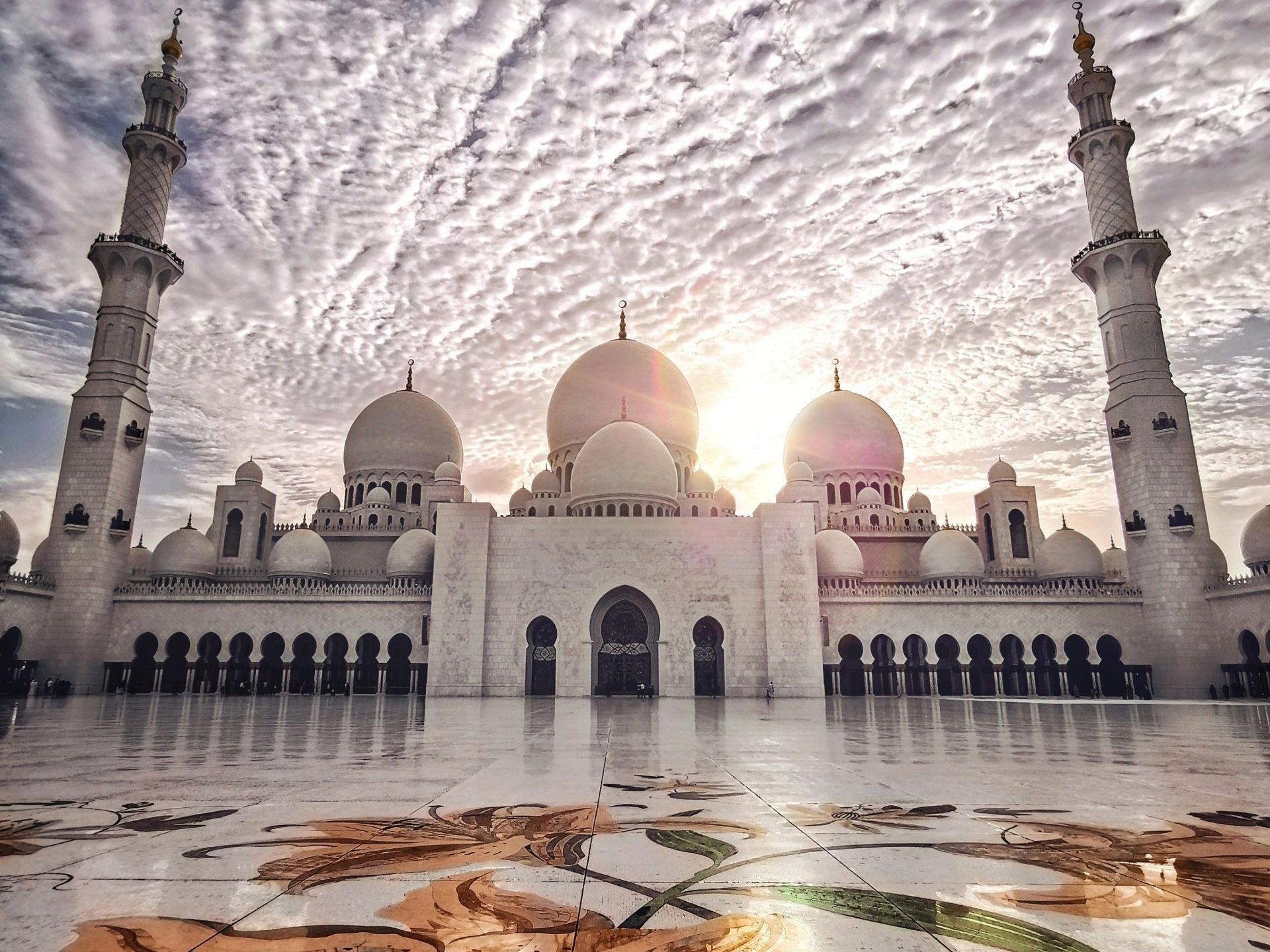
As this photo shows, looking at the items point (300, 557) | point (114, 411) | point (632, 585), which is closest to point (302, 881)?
point (632, 585)

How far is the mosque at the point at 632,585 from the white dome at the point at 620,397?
12.1 feet

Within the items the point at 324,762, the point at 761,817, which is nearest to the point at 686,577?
the point at 324,762

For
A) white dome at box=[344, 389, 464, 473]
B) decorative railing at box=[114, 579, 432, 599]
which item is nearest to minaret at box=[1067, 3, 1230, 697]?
decorative railing at box=[114, 579, 432, 599]

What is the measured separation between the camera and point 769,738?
803cm

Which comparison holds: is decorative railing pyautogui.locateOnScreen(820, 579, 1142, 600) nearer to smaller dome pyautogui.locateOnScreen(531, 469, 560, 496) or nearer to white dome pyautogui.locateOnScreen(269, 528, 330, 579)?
smaller dome pyautogui.locateOnScreen(531, 469, 560, 496)

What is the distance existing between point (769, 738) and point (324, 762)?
14.8ft

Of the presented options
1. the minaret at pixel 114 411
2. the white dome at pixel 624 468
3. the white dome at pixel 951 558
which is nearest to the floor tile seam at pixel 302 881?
the white dome at pixel 624 468

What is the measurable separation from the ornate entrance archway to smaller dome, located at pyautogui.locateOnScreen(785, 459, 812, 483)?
10064mm

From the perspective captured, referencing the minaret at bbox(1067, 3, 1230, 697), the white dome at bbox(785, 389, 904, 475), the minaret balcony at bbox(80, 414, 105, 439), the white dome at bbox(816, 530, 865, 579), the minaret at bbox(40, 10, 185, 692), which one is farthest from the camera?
the white dome at bbox(785, 389, 904, 475)

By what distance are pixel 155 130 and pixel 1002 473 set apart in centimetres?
3382

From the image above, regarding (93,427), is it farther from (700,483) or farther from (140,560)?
(700,483)

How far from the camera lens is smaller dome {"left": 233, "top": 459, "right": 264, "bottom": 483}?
3033 centimetres

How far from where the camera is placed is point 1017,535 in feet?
99.5

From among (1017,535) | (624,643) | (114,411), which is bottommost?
(624,643)
